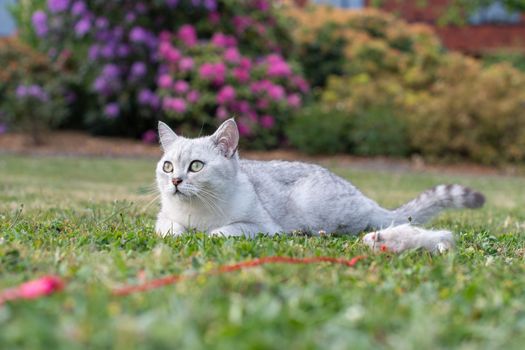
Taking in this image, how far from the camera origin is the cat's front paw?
479 cm

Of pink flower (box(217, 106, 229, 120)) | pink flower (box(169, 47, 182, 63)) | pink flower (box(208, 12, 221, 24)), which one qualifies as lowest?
pink flower (box(217, 106, 229, 120))

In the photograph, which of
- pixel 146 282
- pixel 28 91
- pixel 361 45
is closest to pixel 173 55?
pixel 28 91

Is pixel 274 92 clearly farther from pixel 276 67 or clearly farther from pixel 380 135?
pixel 380 135

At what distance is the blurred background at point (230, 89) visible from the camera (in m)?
15.8

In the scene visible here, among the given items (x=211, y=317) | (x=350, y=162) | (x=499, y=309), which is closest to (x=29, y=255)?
(x=211, y=317)

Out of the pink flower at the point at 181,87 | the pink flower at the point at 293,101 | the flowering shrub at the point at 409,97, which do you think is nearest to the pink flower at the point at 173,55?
the pink flower at the point at 181,87

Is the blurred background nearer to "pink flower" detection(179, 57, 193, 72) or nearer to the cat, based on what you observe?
"pink flower" detection(179, 57, 193, 72)

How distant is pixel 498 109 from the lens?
51.3ft

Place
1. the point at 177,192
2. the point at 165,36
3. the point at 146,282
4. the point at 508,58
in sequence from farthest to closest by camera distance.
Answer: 1. the point at 508,58
2. the point at 165,36
3. the point at 177,192
4. the point at 146,282

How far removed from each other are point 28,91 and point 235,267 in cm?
1407

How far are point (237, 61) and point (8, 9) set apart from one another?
9.56 meters

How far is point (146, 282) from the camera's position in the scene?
3.10 m

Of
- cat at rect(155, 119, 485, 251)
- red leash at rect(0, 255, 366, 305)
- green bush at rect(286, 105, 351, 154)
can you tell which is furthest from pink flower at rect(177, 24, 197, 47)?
red leash at rect(0, 255, 366, 305)

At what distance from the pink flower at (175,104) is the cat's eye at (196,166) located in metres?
10.7
